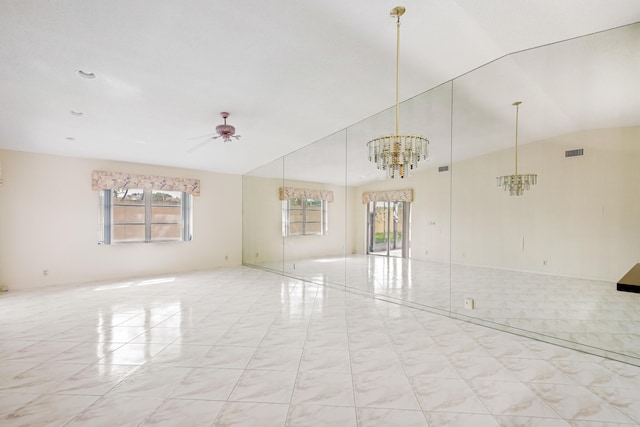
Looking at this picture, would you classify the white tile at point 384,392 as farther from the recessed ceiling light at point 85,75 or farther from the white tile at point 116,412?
the recessed ceiling light at point 85,75

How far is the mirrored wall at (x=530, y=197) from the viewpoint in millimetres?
2385

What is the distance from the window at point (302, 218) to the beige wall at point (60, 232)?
2399mm

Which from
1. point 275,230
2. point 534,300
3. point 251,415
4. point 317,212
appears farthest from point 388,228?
point 251,415

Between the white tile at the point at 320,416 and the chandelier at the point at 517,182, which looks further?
the chandelier at the point at 517,182

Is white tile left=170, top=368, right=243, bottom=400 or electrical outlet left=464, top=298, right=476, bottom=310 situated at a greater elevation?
electrical outlet left=464, top=298, right=476, bottom=310

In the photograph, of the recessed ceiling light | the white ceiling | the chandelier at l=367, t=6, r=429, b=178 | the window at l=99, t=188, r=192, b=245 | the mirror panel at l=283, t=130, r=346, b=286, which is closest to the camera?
the white ceiling

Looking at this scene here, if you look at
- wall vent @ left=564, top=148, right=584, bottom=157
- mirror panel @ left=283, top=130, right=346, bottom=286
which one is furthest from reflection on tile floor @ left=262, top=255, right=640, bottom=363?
wall vent @ left=564, top=148, right=584, bottom=157

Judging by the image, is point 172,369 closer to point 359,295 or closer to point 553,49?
point 359,295

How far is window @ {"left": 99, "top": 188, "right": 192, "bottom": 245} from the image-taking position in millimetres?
5609

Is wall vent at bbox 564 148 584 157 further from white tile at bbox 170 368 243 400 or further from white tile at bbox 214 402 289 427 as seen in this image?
white tile at bbox 170 368 243 400

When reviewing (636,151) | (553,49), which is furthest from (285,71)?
(636,151)

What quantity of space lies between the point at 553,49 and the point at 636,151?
1102mm

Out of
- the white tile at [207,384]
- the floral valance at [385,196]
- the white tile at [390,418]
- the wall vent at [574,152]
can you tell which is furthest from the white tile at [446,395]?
the floral valance at [385,196]

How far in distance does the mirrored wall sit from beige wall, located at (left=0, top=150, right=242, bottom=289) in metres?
3.79
